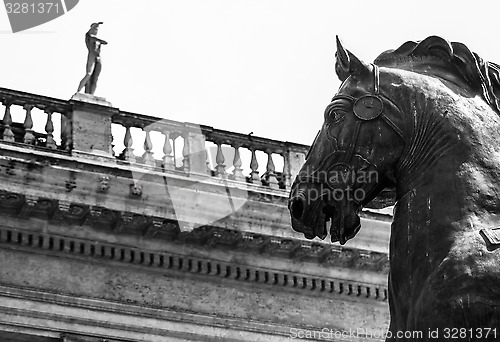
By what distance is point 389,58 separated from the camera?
5637 millimetres

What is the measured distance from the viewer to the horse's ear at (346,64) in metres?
5.51

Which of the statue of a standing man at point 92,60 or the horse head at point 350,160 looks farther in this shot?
the statue of a standing man at point 92,60

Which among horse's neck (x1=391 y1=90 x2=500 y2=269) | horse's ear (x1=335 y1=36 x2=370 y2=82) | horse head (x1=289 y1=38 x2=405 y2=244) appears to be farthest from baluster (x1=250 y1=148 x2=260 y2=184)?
horse's neck (x1=391 y1=90 x2=500 y2=269)

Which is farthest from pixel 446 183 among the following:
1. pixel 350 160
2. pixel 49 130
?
pixel 49 130

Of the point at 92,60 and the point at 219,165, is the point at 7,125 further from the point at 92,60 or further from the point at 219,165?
the point at 219,165

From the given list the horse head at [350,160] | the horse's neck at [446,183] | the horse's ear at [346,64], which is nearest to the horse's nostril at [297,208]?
the horse head at [350,160]

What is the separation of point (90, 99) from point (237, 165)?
199cm

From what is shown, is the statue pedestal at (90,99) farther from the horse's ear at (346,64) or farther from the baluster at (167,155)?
the horse's ear at (346,64)

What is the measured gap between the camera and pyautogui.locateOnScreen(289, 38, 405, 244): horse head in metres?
5.38

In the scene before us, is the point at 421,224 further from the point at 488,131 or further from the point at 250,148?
the point at 250,148

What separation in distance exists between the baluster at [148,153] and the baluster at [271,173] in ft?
4.75

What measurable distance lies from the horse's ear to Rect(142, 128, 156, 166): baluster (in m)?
14.2

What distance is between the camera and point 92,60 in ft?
68.0

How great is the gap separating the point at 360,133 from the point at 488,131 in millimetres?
399
